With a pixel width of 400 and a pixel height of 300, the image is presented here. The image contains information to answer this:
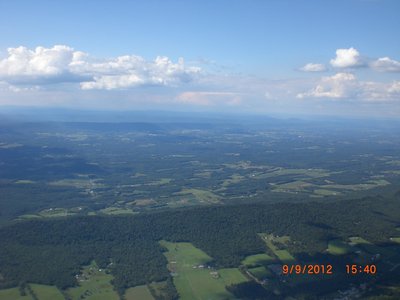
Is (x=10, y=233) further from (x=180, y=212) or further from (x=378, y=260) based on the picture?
(x=378, y=260)

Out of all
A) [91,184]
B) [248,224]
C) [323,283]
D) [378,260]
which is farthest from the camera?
[91,184]

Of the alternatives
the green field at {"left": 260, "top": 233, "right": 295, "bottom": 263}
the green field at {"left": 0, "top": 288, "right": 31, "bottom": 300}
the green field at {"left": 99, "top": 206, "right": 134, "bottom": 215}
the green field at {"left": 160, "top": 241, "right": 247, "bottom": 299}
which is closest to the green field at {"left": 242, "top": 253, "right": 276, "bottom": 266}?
the green field at {"left": 260, "top": 233, "right": 295, "bottom": 263}

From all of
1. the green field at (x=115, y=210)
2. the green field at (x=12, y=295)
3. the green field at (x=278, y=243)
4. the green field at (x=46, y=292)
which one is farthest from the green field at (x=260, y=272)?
the green field at (x=115, y=210)

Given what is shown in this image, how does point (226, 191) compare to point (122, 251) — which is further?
point (226, 191)

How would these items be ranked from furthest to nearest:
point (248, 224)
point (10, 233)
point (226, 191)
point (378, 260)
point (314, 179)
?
point (314, 179) < point (226, 191) < point (248, 224) < point (10, 233) < point (378, 260)

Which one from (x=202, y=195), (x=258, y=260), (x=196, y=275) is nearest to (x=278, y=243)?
(x=258, y=260)

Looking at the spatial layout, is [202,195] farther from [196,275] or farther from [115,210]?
[196,275]

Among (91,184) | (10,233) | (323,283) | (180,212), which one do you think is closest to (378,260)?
(323,283)
